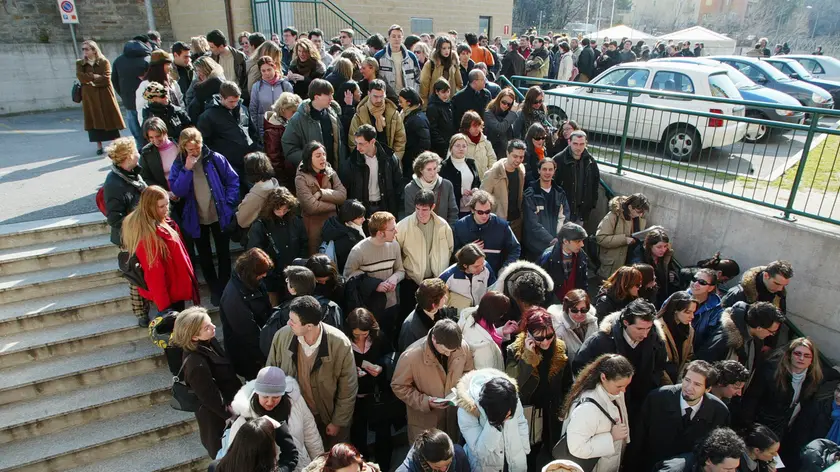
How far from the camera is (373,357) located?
4211 mm

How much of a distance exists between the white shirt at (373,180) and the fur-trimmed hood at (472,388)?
2919mm

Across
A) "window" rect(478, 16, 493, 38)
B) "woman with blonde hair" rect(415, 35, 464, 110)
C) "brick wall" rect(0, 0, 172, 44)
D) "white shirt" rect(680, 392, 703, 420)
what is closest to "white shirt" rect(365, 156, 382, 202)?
"woman with blonde hair" rect(415, 35, 464, 110)

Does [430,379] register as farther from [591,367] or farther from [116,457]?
[116,457]

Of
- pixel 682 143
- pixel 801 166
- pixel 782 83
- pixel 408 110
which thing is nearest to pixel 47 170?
pixel 408 110

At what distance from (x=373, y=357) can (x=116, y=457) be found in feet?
8.05

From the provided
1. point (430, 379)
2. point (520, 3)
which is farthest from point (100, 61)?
point (520, 3)

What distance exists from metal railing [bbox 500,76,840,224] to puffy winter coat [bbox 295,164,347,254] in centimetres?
392

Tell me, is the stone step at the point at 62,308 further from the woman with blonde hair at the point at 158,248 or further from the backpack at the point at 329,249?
the backpack at the point at 329,249

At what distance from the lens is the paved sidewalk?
6410 mm

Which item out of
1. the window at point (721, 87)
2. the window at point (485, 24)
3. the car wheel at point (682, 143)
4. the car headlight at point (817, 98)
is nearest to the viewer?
the car wheel at point (682, 143)

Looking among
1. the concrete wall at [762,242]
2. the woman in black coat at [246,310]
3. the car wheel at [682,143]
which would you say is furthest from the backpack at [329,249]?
the car wheel at [682,143]

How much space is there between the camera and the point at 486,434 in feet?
10.6

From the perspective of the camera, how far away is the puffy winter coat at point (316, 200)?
5.21 m

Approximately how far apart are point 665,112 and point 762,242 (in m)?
2.04
